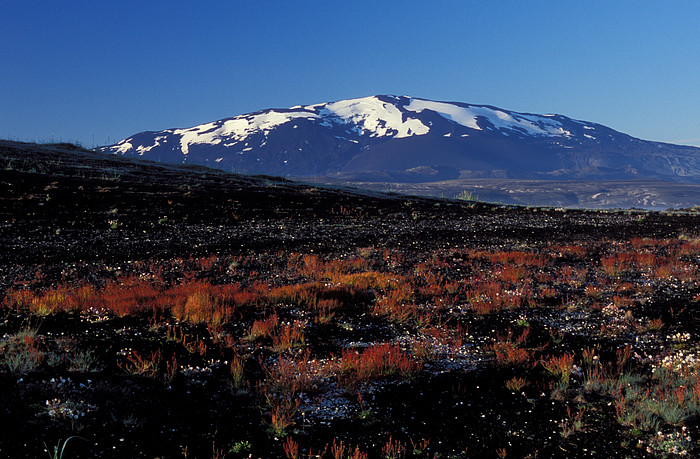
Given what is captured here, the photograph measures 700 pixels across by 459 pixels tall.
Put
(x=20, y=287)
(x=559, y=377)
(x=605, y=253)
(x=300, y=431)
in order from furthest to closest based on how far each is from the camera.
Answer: (x=605, y=253) → (x=20, y=287) → (x=559, y=377) → (x=300, y=431)

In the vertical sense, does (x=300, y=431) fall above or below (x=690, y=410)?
below

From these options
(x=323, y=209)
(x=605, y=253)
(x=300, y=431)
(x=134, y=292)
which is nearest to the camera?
(x=300, y=431)

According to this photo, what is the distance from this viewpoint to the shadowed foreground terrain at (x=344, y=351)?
17.7ft

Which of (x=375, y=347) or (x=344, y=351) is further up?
(x=375, y=347)

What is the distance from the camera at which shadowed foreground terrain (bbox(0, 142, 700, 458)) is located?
213 inches

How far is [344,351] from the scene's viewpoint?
835 cm

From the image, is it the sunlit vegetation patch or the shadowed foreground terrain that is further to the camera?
the sunlit vegetation patch

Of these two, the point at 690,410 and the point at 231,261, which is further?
the point at 231,261

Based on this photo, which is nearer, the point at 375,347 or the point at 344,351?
the point at 375,347

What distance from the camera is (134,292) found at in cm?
1147

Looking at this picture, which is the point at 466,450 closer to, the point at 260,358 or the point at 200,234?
the point at 260,358

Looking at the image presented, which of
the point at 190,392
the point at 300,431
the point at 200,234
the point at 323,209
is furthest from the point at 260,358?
the point at 323,209

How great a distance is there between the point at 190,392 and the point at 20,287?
10.0 metres

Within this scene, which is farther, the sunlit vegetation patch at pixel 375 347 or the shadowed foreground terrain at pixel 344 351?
the sunlit vegetation patch at pixel 375 347
